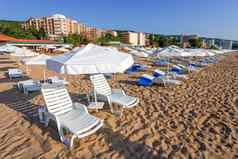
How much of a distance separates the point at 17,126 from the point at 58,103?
106 cm

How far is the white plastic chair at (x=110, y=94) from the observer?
4582 mm

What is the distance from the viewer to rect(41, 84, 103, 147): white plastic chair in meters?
3.12

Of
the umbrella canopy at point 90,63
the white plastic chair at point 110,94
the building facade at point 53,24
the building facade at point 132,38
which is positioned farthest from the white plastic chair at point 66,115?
the building facade at point 132,38

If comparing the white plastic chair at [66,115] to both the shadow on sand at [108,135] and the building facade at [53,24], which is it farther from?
the building facade at [53,24]

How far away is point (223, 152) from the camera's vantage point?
3012 mm

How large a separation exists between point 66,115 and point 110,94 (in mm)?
1736

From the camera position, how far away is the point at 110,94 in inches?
204

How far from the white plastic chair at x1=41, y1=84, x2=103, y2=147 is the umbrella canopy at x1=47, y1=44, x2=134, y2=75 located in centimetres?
63

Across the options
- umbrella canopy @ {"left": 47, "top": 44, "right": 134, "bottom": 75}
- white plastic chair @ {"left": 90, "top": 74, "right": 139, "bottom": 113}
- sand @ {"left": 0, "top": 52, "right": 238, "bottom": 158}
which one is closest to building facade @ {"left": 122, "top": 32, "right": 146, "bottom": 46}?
white plastic chair @ {"left": 90, "top": 74, "right": 139, "bottom": 113}

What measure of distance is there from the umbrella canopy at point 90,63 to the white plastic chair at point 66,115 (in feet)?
2.08

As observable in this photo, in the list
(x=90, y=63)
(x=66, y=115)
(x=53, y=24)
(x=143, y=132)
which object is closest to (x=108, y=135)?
(x=143, y=132)

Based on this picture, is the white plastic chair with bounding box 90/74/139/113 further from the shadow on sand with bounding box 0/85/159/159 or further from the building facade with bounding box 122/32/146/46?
the building facade with bounding box 122/32/146/46

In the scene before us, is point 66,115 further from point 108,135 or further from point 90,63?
point 90,63

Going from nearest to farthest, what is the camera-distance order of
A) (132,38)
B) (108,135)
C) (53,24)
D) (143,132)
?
(108,135)
(143,132)
(53,24)
(132,38)
